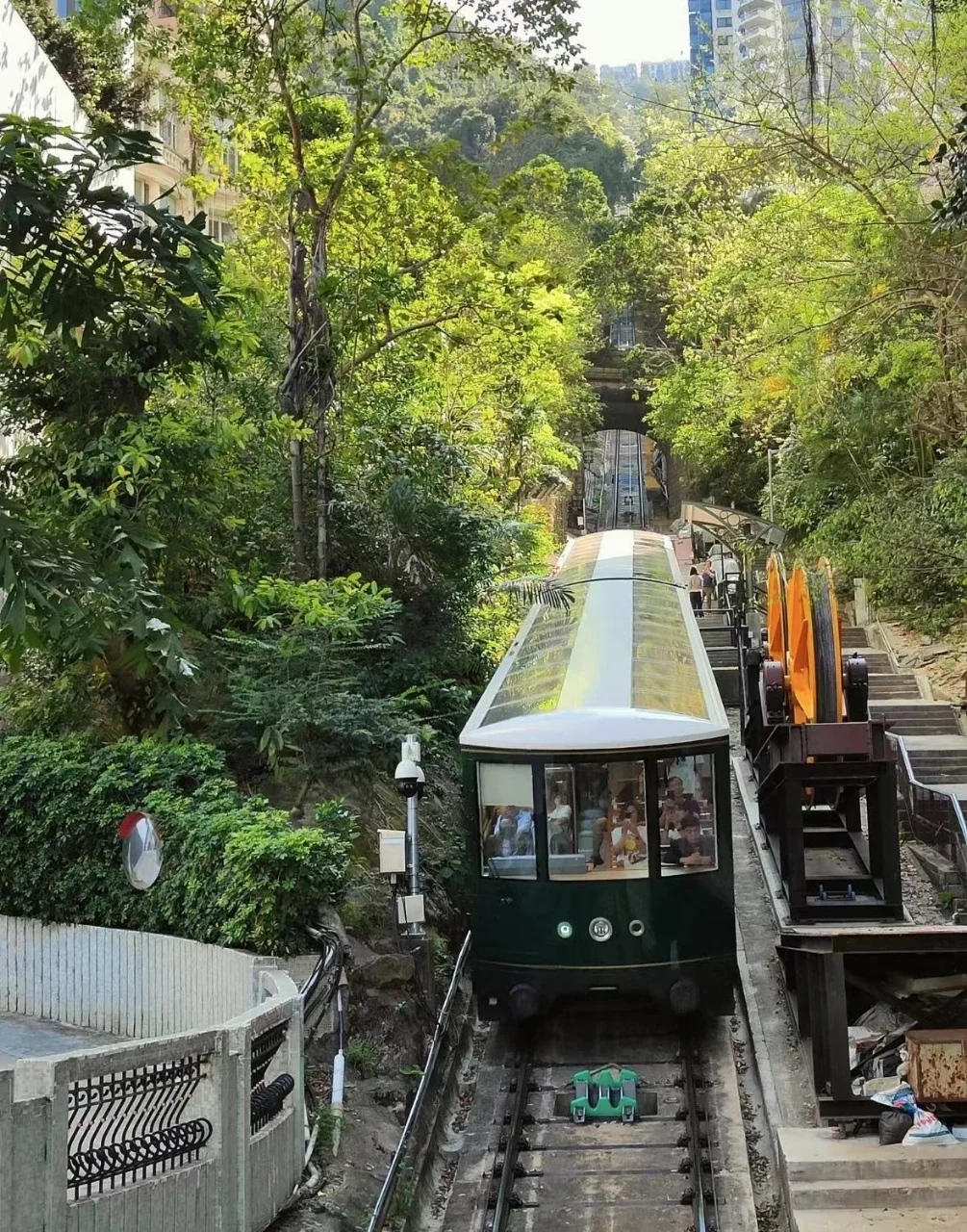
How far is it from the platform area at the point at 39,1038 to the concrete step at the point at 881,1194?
6.59 meters

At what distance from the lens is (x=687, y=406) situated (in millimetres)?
41750

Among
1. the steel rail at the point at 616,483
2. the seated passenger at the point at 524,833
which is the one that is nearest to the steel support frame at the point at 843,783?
the seated passenger at the point at 524,833

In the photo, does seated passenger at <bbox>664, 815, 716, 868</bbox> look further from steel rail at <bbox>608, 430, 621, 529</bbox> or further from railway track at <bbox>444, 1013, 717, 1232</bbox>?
steel rail at <bbox>608, 430, 621, 529</bbox>

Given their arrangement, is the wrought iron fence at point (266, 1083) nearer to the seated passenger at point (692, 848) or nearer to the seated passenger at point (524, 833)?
the seated passenger at point (524, 833)

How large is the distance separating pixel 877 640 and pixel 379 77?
14.4 m

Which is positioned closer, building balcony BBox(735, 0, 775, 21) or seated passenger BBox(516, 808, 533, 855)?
seated passenger BBox(516, 808, 533, 855)

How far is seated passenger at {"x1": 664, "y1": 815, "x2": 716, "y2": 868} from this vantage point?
11836mm

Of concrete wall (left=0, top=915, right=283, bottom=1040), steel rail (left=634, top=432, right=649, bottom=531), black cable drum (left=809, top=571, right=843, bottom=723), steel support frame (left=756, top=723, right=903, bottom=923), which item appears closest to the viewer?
concrete wall (left=0, top=915, right=283, bottom=1040)

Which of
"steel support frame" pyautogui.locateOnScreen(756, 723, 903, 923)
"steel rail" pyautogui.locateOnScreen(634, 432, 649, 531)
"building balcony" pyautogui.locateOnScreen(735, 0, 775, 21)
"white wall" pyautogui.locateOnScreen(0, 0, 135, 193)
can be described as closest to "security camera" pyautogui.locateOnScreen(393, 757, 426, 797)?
"steel support frame" pyautogui.locateOnScreen(756, 723, 903, 923)

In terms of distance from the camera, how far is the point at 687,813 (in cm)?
1186

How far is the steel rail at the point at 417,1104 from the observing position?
878cm

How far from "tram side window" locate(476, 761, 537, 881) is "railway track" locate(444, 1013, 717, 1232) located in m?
1.81

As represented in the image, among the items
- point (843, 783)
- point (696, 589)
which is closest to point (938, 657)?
point (696, 589)

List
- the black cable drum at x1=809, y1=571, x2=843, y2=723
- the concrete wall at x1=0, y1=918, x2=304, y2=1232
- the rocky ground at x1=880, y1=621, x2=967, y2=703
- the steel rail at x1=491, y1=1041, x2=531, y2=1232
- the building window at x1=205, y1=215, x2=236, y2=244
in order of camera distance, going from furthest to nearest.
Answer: the building window at x1=205, y1=215, x2=236, y2=244 < the rocky ground at x1=880, y1=621, x2=967, y2=703 < the black cable drum at x1=809, y1=571, x2=843, y2=723 < the steel rail at x1=491, y1=1041, x2=531, y2=1232 < the concrete wall at x1=0, y1=918, x2=304, y2=1232
